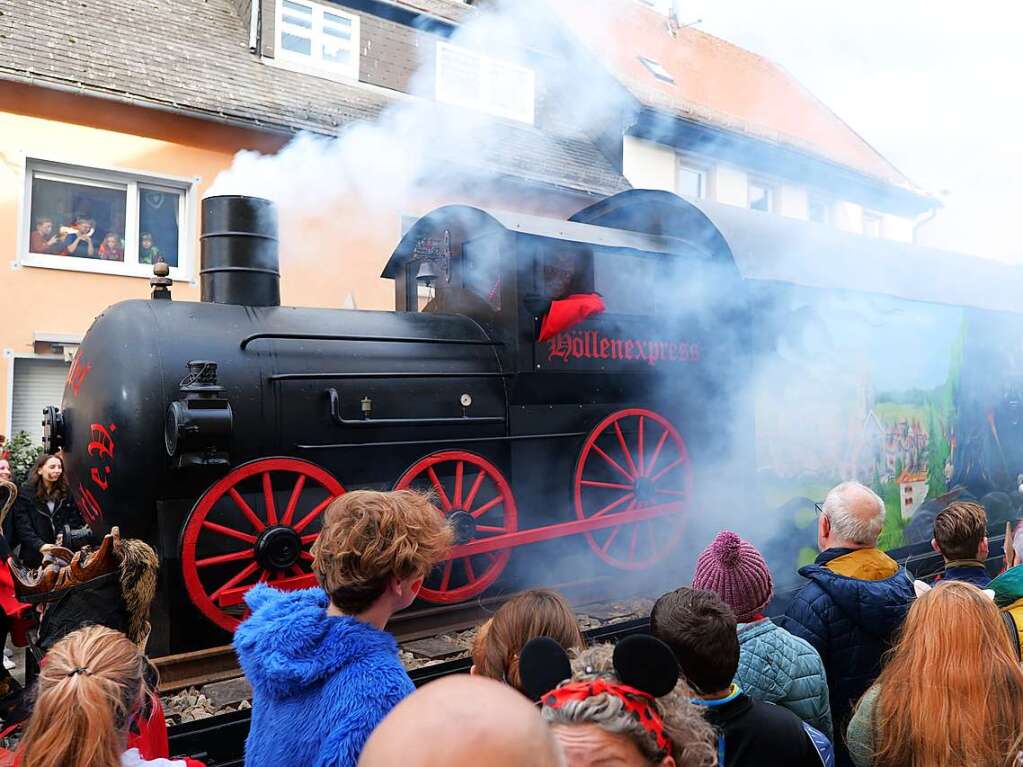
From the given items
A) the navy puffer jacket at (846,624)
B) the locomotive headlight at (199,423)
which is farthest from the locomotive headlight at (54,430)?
the navy puffer jacket at (846,624)

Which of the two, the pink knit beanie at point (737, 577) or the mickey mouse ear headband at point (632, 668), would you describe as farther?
the pink knit beanie at point (737, 577)

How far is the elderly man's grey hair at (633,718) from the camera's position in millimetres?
1292

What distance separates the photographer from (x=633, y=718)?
130cm

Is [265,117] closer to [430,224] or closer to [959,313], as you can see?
[430,224]

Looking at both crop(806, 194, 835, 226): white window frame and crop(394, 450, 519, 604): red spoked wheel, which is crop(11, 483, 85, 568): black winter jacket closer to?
crop(394, 450, 519, 604): red spoked wheel

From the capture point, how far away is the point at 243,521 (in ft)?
13.6

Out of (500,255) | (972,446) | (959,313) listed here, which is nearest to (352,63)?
(500,255)

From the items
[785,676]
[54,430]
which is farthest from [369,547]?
[54,430]

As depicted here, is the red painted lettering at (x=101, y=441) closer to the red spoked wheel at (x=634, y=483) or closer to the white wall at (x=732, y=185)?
the red spoked wheel at (x=634, y=483)

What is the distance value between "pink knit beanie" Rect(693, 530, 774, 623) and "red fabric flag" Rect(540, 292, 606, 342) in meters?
2.71

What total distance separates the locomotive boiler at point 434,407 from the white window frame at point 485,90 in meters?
6.39

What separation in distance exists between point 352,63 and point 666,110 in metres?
6.01

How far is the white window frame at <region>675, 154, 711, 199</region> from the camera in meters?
15.5

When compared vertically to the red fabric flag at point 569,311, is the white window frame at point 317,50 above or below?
above
